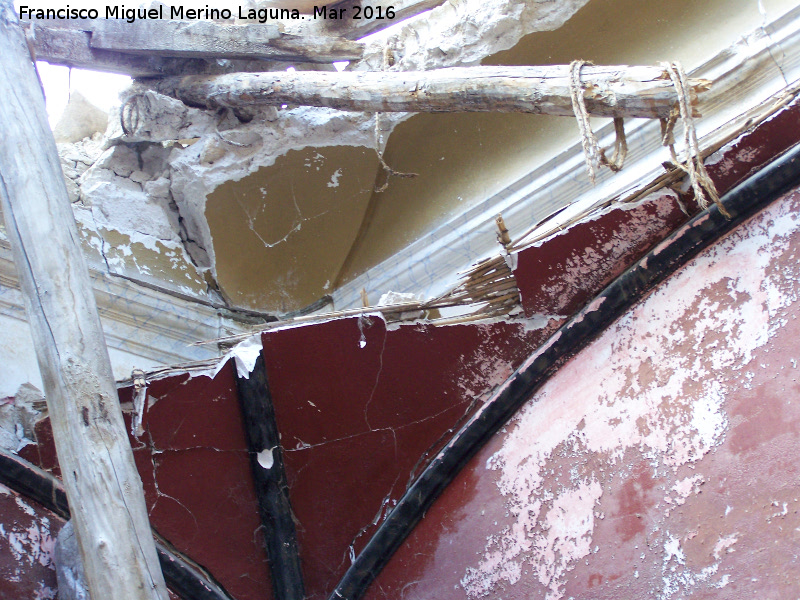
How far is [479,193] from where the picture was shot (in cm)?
355

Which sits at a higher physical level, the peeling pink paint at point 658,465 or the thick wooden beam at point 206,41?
the thick wooden beam at point 206,41

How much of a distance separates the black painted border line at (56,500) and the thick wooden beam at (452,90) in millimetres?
1611

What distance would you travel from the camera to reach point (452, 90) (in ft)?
7.74

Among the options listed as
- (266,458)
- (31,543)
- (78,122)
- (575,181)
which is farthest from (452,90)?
(78,122)

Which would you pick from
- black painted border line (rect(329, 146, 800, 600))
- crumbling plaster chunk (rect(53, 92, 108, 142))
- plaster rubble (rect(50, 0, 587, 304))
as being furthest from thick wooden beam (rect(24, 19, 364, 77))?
black painted border line (rect(329, 146, 800, 600))

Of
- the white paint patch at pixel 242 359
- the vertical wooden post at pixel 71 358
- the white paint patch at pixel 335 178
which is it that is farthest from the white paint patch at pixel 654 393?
the white paint patch at pixel 335 178

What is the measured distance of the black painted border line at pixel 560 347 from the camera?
2.28m

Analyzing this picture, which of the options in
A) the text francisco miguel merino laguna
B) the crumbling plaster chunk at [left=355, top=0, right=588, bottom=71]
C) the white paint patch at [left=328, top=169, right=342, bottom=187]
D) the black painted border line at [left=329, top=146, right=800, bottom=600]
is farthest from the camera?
the white paint patch at [left=328, top=169, right=342, bottom=187]

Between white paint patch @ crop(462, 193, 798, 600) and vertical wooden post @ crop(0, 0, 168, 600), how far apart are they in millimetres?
1111

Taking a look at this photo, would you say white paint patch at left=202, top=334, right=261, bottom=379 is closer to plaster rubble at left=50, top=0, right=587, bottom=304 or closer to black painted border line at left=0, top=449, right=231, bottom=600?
black painted border line at left=0, top=449, right=231, bottom=600

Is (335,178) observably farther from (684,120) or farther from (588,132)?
(684,120)

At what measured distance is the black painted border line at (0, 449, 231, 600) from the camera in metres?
2.51

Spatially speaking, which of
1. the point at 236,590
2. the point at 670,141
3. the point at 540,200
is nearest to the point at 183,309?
the point at 236,590

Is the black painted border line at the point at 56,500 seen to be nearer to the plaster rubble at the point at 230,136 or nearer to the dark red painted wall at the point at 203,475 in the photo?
the dark red painted wall at the point at 203,475
